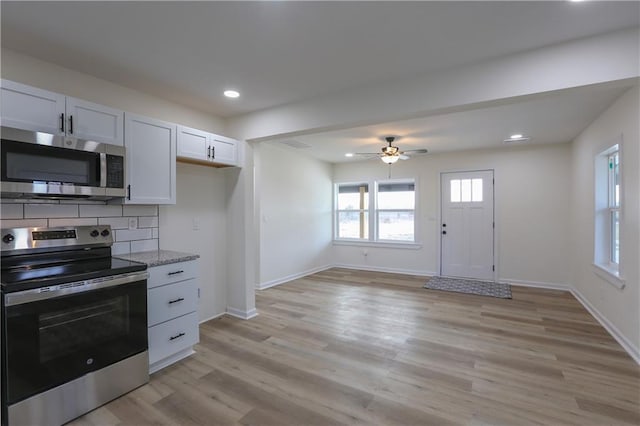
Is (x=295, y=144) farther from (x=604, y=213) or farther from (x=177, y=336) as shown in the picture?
(x=604, y=213)

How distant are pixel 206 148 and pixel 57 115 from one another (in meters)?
1.27

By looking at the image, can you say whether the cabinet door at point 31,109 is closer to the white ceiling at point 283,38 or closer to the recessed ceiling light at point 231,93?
the white ceiling at point 283,38

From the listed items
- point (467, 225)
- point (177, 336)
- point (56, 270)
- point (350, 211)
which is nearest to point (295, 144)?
point (350, 211)

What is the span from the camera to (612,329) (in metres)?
3.29

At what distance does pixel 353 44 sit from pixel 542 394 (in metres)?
2.86

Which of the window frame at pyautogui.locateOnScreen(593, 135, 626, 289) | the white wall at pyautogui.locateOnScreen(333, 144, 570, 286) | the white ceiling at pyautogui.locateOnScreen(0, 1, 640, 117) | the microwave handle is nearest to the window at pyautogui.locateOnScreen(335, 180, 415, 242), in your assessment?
the white wall at pyautogui.locateOnScreen(333, 144, 570, 286)

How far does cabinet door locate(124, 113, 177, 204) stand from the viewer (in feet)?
8.57

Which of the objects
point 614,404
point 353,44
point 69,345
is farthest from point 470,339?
point 69,345

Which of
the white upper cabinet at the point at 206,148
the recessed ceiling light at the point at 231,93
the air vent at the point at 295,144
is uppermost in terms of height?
the recessed ceiling light at the point at 231,93

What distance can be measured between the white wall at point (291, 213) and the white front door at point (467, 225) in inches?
98.5

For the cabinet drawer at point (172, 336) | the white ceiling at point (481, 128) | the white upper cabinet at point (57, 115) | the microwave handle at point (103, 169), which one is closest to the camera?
the white upper cabinet at point (57, 115)

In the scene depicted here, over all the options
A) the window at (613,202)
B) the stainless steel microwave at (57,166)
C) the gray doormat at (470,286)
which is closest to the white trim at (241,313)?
the stainless steel microwave at (57,166)

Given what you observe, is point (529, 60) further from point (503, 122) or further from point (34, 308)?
point (34, 308)

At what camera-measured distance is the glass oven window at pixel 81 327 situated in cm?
186
